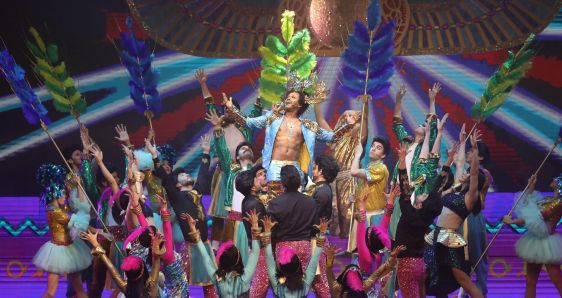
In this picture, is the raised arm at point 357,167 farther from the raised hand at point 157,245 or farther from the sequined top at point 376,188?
the raised hand at point 157,245

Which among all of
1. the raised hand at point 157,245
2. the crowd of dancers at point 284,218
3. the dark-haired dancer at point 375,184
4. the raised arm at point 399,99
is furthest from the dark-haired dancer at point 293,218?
the raised arm at point 399,99

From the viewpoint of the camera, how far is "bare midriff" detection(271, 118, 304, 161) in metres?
7.20

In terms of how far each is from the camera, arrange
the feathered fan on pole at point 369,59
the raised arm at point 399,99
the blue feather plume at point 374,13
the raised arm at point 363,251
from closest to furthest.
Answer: the raised arm at point 363,251 → the blue feather plume at point 374,13 → the feathered fan on pole at point 369,59 → the raised arm at point 399,99

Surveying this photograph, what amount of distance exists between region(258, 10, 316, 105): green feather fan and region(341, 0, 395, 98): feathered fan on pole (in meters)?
0.40

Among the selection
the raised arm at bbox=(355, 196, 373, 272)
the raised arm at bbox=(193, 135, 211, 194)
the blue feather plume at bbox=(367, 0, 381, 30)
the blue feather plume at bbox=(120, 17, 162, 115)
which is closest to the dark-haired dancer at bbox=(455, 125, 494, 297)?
the blue feather plume at bbox=(367, 0, 381, 30)

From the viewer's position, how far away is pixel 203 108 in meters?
9.43

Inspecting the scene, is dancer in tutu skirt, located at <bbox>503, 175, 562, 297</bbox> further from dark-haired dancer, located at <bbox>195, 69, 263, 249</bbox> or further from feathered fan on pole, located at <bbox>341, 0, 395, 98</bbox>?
dark-haired dancer, located at <bbox>195, 69, 263, 249</bbox>

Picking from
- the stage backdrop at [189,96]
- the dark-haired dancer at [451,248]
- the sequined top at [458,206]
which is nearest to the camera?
the dark-haired dancer at [451,248]

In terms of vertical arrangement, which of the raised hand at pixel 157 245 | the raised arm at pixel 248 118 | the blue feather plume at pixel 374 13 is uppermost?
the blue feather plume at pixel 374 13

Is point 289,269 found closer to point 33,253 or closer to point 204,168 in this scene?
point 204,168

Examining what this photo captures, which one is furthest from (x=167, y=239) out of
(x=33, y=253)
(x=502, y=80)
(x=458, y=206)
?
(x=33, y=253)

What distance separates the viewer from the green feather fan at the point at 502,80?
7.23 m

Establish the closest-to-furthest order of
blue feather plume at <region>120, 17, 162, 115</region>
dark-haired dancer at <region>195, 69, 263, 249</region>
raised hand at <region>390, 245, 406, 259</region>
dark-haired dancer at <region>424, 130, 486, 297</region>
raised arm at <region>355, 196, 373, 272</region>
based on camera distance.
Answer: raised hand at <region>390, 245, 406, 259</region>, raised arm at <region>355, 196, 373, 272</region>, dark-haired dancer at <region>424, 130, 486, 297</region>, blue feather plume at <region>120, 17, 162, 115</region>, dark-haired dancer at <region>195, 69, 263, 249</region>

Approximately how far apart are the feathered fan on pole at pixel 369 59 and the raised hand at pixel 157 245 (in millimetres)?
2161
